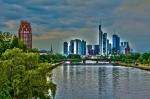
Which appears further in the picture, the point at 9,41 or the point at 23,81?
the point at 9,41

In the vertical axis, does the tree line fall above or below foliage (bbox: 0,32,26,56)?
below

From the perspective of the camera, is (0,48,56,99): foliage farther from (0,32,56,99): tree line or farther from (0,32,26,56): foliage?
(0,32,26,56): foliage

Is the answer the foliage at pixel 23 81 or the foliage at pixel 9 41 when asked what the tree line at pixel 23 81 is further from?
the foliage at pixel 9 41

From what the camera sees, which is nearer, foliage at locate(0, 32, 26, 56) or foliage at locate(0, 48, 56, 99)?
foliage at locate(0, 48, 56, 99)

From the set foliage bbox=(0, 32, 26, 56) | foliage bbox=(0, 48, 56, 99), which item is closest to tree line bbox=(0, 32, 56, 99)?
foliage bbox=(0, 48, 56, 99)

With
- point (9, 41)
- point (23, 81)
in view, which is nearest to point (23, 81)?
A: point (23, 81)

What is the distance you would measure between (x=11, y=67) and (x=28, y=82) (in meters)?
2.36

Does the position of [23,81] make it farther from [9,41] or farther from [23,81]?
[9,41]

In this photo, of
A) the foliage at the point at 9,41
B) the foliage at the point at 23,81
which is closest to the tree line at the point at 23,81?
the foliage at the point at 23,81

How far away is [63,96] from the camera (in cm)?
5741

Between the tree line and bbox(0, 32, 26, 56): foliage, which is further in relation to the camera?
bbox(0, 32, 26, 56): foliage

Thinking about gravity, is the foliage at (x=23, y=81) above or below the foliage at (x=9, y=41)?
below

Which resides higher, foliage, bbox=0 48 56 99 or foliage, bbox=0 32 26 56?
foliage, bbox=0 32 26 56

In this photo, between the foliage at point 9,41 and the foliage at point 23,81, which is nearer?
the foliage at point 23,81
